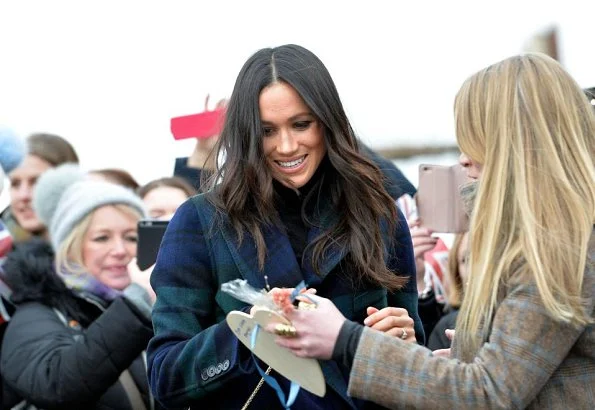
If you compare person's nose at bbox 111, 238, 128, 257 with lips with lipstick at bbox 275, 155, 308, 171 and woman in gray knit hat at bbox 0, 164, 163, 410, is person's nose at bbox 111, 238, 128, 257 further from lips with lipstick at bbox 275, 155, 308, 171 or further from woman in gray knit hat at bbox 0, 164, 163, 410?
lips with lipstick at bbox 275, 155, 308, 171

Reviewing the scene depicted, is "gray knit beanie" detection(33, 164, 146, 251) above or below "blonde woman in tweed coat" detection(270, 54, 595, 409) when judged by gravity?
below

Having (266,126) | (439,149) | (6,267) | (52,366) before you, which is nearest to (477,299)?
(266,126)

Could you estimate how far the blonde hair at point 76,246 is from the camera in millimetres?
4543

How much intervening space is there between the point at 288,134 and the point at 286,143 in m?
0.03

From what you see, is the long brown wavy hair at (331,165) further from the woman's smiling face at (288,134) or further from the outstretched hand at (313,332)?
the outstretched hand at (313,332)

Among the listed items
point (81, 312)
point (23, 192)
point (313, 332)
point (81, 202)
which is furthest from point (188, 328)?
point (23, 192)

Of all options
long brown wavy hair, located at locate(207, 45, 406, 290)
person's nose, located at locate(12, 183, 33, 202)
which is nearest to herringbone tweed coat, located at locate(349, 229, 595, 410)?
long brown wavy hair, located at locate(207, 45, 406, 290)

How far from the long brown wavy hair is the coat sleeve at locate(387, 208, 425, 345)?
4cm

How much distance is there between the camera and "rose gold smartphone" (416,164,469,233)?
4.32 m

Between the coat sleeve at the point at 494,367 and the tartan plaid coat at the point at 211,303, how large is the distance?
1.29ft

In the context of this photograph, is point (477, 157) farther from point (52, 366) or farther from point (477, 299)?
point (52, 366)

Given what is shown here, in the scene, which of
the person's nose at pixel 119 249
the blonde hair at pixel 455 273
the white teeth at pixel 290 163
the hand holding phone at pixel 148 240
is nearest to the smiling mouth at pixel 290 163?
the white teeth at pixel 290 163

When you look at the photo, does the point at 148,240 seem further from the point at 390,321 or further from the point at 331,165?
the point at 390,321

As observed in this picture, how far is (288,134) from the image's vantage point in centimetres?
288
